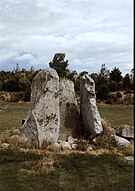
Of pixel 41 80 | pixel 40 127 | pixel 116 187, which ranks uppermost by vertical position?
pixel 41 80

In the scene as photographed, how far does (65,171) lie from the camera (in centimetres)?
857

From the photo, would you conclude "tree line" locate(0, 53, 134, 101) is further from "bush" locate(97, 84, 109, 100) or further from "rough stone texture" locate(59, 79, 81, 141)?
"rough stone texture" locate(59, 79, 81, 141)

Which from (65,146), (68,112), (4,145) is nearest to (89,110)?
(68,112)

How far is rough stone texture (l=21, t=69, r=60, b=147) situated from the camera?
11.3m

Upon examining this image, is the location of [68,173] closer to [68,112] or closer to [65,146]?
[65,146]

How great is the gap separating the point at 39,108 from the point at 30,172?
3.39 metres

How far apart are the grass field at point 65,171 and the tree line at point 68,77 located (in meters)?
23.6

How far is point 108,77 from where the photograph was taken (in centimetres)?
3894

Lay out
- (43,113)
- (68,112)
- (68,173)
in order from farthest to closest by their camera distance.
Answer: (68,112) → (43,113) → (68,173)

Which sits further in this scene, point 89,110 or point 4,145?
point 89,110

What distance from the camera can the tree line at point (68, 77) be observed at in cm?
3484

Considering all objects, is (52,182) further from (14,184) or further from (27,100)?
(27,100)

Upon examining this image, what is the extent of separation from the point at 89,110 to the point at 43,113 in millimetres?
1609

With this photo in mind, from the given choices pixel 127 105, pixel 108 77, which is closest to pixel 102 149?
pixel 127 105
